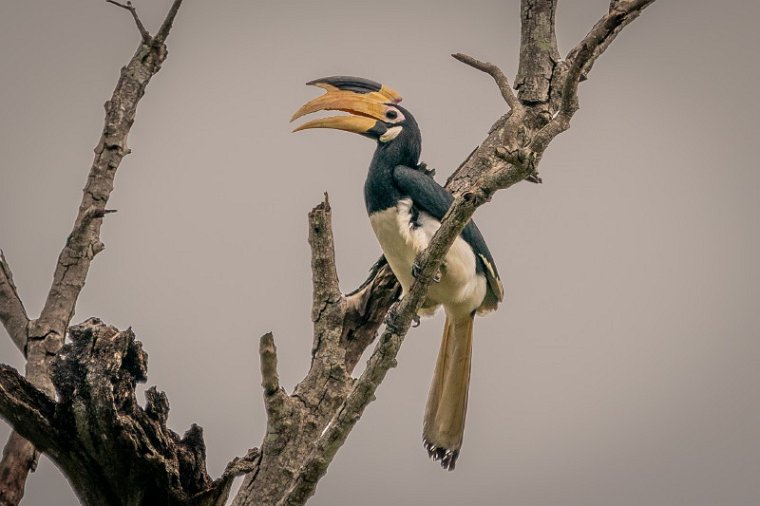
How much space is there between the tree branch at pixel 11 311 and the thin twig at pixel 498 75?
2.24m

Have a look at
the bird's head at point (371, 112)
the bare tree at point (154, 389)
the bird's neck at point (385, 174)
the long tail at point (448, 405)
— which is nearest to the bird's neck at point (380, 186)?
the bird's neck at point (385, 174)

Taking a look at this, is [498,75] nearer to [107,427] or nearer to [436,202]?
[436,202]

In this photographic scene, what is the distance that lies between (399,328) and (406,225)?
1591mm

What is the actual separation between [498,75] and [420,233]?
41.9 inches

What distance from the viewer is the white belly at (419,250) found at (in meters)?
5.14

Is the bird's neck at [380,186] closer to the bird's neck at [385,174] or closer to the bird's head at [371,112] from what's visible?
the bird's neck at [385,174]

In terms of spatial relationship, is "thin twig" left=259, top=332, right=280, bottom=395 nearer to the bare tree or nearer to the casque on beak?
the bare tree

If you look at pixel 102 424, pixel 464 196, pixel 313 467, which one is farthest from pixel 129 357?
pixel 464 196

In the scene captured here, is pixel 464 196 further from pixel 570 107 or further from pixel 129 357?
pixel 129 357

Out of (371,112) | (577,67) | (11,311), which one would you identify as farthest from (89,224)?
(577,67)

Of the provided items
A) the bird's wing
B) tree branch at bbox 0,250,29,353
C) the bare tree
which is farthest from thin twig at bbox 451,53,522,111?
tree branch at bbox 0,250,29,353

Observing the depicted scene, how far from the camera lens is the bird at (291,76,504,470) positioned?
5133mm

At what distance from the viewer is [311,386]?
429 cm

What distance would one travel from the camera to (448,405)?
5137mm
